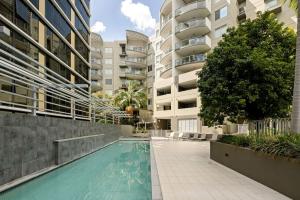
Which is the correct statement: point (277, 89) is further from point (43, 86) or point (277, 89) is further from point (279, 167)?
point (43, 86)

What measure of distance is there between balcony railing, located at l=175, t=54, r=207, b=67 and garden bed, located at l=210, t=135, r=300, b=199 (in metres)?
25.9

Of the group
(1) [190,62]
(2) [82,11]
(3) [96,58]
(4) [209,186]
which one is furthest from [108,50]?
(4) [209,186]

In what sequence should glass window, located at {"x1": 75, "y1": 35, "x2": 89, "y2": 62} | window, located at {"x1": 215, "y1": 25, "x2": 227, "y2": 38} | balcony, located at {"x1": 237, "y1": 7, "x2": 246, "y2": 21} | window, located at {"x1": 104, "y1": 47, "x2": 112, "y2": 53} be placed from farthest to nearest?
window, located at {"x1": 104, "y1": 47, "x2": 112, "y2": 53}
window, located at {"x1": 215, "y1": 25, "x2": 227, "y2": 38}
balcony, located at {"x1": 237, "y1": 7, "x2": 246, "y2": 21}
glass window, located at {"x1": 75, "y1": 35, "x2": 89, "y2": 62}

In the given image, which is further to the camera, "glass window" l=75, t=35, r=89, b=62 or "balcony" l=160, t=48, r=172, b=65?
"balcony" l=160, t=48, r=172, b=65

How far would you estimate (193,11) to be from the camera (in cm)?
3656

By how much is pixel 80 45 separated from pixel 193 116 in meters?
17.2

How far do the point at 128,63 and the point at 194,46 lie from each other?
78.6 ft

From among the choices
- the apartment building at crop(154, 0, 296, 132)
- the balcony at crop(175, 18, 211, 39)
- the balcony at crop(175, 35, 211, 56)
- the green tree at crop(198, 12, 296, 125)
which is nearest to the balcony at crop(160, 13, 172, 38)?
the apartment building at crop(154, 0, 296, 132)

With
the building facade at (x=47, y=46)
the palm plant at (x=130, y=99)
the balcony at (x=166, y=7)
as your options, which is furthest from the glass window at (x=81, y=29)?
the palm plant at (x=130, y=99)

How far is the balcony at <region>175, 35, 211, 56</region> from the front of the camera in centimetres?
3503

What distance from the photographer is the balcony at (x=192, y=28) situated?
116ft

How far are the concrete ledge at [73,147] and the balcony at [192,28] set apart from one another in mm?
23289

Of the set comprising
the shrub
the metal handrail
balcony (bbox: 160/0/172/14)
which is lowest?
the shrub

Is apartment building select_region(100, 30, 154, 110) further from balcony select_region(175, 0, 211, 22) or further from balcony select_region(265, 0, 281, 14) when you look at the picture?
balcony select_region(265, 0, 281, 14)
